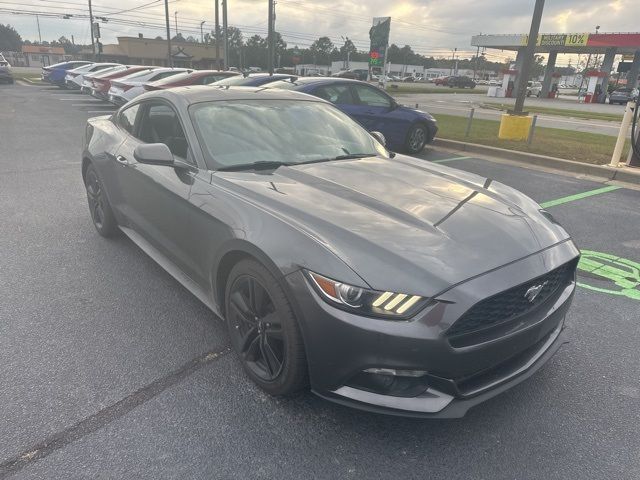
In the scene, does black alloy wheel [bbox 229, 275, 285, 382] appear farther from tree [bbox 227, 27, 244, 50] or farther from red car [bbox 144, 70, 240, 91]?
tree [bbox 227, 27, 244, 50]

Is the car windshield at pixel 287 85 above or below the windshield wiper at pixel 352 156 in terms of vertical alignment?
above

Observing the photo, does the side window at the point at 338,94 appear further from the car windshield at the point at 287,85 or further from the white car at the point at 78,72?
the white car at the point at 78,72

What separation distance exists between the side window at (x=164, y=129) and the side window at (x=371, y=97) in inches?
252

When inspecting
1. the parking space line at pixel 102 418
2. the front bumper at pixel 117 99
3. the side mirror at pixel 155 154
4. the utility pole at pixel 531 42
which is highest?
the utility pole at pixel 531 42

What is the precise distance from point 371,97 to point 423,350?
8448 mm

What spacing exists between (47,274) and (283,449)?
2768 mm

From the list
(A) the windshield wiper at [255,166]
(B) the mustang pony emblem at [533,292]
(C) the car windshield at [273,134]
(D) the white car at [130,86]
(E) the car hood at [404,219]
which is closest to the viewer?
(E) the car hood at [404,219]

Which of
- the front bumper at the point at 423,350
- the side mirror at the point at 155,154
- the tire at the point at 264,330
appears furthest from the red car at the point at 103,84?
the front bumper at the point at 423,350

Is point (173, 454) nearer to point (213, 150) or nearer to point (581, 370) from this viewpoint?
point (213, 150)

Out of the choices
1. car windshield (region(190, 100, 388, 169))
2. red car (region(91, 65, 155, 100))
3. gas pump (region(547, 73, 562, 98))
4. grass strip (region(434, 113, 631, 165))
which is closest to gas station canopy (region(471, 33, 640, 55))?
gas pump (region(547, 73, 562, 98))

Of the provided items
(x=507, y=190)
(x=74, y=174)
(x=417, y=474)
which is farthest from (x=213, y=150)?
(x=74, y=174)

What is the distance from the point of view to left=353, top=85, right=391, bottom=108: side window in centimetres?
957

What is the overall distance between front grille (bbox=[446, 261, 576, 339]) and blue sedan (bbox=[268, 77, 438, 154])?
7456 millimetres

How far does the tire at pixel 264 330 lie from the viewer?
222cm
